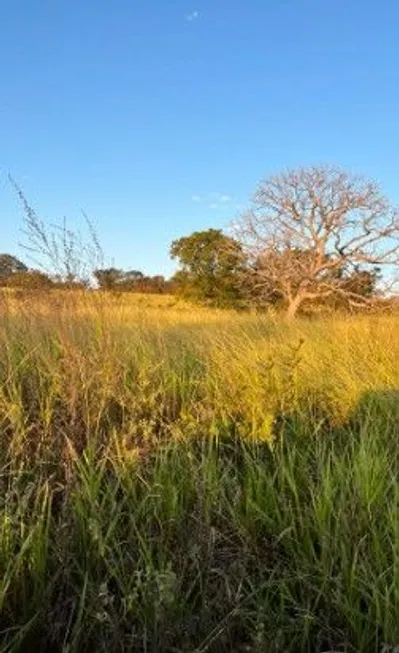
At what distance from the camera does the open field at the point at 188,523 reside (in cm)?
198

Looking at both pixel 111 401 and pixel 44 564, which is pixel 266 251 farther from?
pixel 44 564

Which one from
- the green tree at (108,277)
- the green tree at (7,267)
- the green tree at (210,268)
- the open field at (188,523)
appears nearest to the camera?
the open field at (188,523)

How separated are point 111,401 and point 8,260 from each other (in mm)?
2574

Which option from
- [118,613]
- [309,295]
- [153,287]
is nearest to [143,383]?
[118,613]

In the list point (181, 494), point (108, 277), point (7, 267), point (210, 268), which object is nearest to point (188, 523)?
point (181, 494)

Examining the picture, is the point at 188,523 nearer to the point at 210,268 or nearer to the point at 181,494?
the point at 181,494

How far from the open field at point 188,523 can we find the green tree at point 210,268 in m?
26.1

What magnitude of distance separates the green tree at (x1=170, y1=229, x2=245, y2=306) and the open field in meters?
26.1

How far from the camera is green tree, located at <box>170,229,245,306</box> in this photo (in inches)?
1228

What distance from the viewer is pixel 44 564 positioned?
7.18ft

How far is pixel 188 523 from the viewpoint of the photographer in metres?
2.49

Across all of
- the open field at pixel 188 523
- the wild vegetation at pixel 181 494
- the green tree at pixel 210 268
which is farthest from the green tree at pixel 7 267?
the green tree at pixel 210 268

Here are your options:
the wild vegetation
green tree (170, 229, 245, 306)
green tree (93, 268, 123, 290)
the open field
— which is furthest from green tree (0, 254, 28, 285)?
green tree (170, 229, 245, 306)

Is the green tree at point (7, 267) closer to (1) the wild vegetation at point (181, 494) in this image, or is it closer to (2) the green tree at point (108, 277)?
(1) the wild vegetation at point (181, 494)
